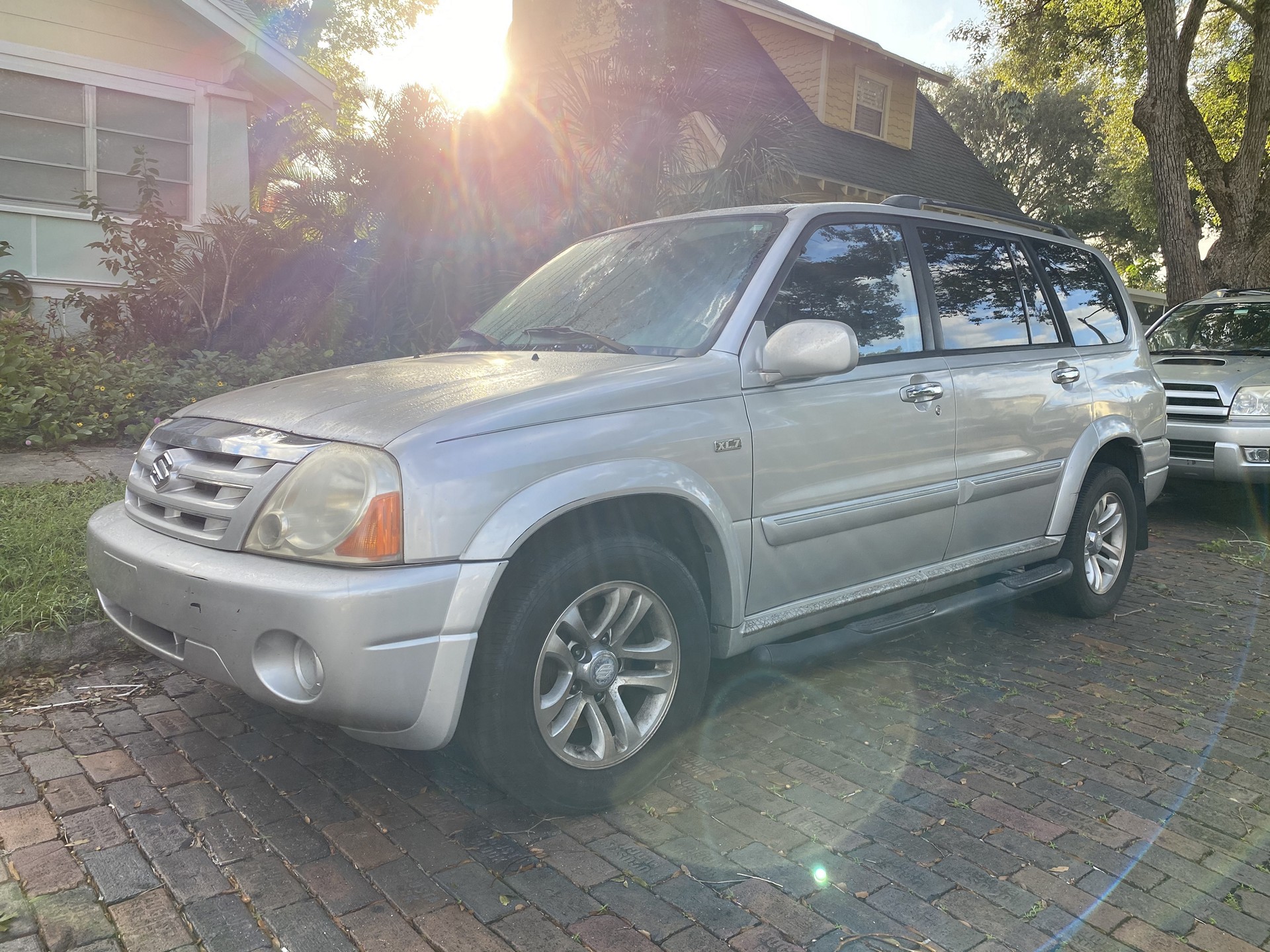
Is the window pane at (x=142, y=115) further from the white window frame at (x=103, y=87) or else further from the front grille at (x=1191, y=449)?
the front grille at (x=1191, y=449)

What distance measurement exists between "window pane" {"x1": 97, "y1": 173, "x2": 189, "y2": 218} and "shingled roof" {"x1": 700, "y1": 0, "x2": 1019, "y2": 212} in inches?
302

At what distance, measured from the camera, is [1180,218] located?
44.4ft

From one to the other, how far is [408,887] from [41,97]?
1147 centimetres

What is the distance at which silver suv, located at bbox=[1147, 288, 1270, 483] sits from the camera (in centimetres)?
786

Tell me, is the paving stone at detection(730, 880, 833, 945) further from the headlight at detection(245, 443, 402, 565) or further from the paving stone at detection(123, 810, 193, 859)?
the paving stone at detection(123, 810, 193, 859)

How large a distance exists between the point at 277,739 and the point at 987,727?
2.63 metres

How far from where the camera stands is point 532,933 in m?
2.48

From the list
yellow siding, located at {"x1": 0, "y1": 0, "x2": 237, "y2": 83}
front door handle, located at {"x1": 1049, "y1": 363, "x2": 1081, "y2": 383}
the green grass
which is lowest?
the green grass

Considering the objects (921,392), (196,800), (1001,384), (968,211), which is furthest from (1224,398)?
(196,800)

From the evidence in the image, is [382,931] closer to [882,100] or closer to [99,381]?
[99,381]

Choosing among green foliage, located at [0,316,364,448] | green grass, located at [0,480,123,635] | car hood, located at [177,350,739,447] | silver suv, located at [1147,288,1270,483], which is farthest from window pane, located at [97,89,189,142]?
silver suv, located at [1147,288,1270,483]

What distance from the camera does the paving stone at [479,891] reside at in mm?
2572

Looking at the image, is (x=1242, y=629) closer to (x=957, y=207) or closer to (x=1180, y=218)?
(x=957, y=207)

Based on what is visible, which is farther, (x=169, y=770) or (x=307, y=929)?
(x=169, y=770)
